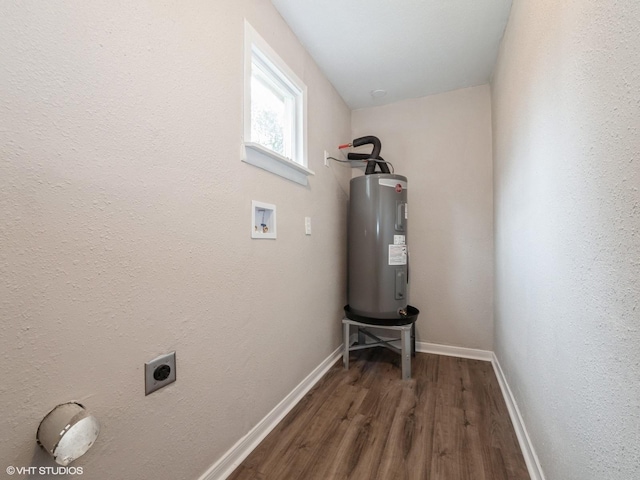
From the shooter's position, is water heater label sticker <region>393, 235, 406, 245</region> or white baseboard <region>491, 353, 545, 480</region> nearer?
white baseboard <region>491, 353, 545, 480</region>

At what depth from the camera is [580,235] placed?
0.80 metres

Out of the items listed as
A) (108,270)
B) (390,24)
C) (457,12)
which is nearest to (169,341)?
(108,270)

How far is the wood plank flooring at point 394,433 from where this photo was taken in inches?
48.4

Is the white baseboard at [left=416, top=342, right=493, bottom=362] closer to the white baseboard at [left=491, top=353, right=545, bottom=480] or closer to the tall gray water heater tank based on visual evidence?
the white baseboard at [left=491, top=353, right=545, bottom=480]

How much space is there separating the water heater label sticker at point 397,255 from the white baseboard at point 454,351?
908 millimetres

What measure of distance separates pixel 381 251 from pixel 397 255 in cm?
14

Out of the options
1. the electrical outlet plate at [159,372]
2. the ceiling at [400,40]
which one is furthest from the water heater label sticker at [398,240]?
the electrical outlet plate at [159,372]

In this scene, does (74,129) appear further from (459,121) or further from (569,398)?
(459,121)

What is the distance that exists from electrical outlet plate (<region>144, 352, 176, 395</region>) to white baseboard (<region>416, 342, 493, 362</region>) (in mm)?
2254

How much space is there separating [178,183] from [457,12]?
6.20 ft

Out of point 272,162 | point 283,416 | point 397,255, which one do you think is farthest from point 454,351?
point 272,162

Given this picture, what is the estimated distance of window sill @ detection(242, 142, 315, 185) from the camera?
1350 mm

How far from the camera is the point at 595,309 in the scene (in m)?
0.72

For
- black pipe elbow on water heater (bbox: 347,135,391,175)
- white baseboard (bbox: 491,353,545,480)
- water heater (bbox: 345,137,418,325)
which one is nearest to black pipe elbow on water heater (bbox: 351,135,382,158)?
black pipe elbow on water heater (bbox: 347,135,391,175)
